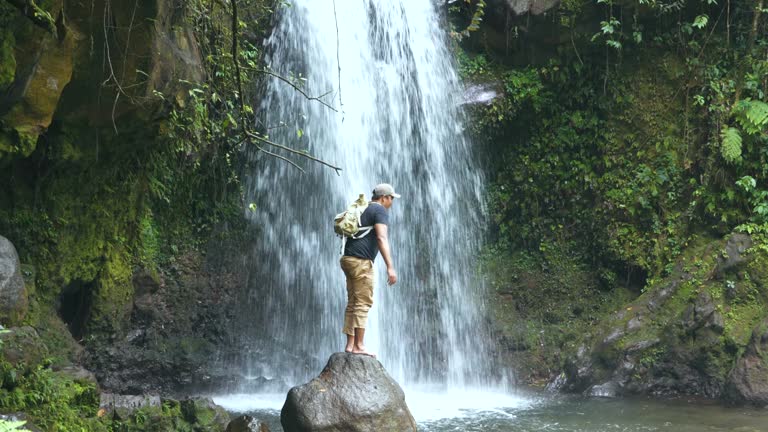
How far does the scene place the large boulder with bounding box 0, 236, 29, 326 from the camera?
6.05 meters

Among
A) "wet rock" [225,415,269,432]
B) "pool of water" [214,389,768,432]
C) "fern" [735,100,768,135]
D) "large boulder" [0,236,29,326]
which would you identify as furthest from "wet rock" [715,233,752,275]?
"large boulder" [0,236,29,326]

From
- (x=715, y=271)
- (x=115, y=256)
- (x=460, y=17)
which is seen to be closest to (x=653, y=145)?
(x=715, y=271)

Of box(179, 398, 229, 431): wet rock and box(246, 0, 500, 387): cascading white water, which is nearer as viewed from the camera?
box(179, 398, 229, 431): wet rock

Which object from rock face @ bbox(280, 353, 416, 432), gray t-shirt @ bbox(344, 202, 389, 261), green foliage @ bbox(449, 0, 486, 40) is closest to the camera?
rock face @ bbox(280, 353, 416, 432)

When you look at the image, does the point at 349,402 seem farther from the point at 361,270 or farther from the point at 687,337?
the point at 687,337

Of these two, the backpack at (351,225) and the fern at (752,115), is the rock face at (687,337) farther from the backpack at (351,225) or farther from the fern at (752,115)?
the backpack at (351,225)

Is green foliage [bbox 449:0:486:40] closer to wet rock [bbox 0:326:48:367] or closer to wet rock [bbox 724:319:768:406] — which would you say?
wet rock [bbox 724:319:768:406]

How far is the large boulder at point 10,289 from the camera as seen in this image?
238 inches

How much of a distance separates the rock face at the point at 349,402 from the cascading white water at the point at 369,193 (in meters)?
4.27

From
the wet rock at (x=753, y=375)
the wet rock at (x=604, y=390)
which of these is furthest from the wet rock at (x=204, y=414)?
the wet rock at (x=753, y=375)

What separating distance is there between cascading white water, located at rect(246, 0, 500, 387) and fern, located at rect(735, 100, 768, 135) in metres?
3.92

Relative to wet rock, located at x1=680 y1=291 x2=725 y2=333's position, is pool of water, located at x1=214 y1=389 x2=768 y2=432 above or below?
below

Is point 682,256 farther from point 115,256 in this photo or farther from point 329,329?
point 115,256

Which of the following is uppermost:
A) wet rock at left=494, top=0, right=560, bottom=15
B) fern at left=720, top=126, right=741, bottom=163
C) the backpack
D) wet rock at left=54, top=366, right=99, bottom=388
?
wet rock at left=494, top=0, right=560, bottom=15
